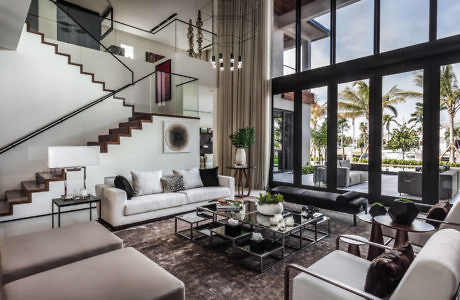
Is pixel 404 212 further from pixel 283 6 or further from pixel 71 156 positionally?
pixel 283 6

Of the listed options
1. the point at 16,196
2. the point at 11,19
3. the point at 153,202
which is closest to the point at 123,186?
the point at 153,202

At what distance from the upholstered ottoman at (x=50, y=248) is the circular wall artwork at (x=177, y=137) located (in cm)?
353

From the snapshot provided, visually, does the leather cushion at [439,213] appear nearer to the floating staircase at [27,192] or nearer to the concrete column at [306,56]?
the concrete column at [306,56]

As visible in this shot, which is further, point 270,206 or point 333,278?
point 270,206

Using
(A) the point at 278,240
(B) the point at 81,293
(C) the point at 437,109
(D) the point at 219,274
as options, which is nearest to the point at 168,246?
(D) the point at 219,274

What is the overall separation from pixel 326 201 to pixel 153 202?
2.83 metres

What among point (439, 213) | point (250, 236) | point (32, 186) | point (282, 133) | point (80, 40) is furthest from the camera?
point (282, 133)

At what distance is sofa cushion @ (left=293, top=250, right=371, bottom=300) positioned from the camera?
152cm

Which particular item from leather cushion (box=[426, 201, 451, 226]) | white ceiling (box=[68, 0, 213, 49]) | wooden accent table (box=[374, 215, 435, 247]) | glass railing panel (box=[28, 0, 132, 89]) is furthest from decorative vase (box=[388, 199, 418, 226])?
white ceiling (box=[68, 0, 213, 49])

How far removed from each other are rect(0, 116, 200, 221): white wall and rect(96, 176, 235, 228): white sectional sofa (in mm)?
765

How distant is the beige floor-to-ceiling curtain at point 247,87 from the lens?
274 inches

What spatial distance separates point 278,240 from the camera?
338 cm

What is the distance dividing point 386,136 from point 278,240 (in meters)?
3.51

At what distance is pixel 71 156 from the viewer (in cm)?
371
